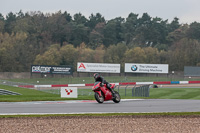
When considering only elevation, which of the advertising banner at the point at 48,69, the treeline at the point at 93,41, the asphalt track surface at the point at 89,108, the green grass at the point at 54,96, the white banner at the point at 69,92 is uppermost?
the treeline at the point at 93,41

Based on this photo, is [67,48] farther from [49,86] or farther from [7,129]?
[7,129]

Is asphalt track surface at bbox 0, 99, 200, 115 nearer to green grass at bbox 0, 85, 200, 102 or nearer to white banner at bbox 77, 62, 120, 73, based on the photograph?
green grass at bbox 0, 85, 200, 102

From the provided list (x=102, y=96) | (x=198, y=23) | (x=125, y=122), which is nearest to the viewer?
(x=125, y=122)

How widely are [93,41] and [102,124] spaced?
122131mm

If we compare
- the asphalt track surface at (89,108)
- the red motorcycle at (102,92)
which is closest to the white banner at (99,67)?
the red motorcycle at (102,92)

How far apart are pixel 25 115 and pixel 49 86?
46619 millimetres

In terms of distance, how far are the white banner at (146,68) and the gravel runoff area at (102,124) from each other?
201 ft

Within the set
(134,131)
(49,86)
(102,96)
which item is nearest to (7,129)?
(134,131)

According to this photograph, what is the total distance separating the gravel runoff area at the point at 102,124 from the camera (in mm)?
11969

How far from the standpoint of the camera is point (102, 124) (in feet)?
43.0

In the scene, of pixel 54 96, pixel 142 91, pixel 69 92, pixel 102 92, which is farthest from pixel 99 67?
pixel 102 92

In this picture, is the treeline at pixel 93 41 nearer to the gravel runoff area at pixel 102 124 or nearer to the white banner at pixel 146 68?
the white banner at pixel 146 68

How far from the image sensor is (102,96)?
21422 millimetres

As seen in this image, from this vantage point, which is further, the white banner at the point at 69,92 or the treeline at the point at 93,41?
the treeline at the point at 93,41
